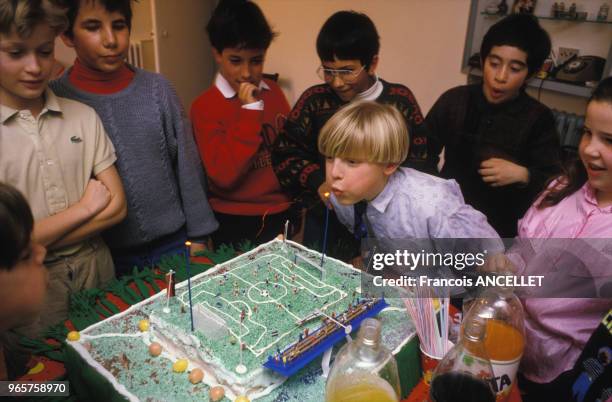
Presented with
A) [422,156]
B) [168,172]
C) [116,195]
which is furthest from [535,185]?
[116,195]

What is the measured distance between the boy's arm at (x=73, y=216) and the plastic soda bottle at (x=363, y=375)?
0.83 meters

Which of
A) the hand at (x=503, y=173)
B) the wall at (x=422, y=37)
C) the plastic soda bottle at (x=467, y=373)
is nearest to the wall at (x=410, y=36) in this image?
the wall at (x=422, y=37)

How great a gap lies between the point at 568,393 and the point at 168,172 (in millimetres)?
1336

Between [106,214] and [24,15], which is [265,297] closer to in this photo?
[106,214]

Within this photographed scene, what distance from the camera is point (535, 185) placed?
1626 mm

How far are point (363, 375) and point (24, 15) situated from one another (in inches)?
44.4

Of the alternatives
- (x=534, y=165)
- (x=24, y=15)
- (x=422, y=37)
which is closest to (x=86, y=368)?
(x=24, y=15)

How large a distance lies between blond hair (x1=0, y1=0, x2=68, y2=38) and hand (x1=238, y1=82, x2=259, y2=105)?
689 mm

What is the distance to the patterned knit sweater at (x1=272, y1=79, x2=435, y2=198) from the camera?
167 cm

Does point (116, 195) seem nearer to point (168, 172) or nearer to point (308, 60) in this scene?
point (168, 172)

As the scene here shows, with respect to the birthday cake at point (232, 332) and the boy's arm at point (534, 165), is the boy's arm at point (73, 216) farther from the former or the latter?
the boy's arm at point (534, 165)

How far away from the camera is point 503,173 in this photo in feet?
5.28

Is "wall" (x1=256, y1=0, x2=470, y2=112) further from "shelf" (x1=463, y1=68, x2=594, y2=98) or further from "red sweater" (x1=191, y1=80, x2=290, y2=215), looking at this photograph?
"red sweater" (x1=191, y1=80, x2=290, y2=215)

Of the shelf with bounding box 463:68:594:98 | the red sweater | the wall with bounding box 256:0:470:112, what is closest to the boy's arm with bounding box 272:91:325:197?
the red sweater
